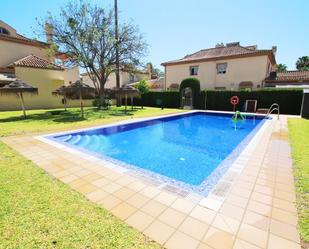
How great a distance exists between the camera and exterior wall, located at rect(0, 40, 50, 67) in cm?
2016

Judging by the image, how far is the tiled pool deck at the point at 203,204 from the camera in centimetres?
243

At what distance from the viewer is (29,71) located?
1955cm

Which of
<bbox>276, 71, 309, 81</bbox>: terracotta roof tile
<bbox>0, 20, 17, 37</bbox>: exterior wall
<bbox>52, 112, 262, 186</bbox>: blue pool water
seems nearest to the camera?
<bbox>52, 112, 262, 186</bbox>: blue pool water

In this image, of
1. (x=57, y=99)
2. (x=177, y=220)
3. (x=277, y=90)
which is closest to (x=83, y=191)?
(x=177, y=220)

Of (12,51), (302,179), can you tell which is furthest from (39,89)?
(302,179)

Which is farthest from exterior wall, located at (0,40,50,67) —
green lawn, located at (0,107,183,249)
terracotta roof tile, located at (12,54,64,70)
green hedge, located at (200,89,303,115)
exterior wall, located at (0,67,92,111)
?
Result: green lawn, located at (0,107,183,249)

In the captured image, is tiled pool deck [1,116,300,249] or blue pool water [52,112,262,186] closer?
tiled pool deck [1,116,300,249]

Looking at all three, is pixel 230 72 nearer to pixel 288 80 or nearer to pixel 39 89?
pixel 288 80

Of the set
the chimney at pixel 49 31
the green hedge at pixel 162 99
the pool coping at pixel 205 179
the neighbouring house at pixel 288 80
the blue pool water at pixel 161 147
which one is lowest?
the blue pool water at pixel 161 147

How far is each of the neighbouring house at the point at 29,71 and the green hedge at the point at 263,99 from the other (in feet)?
58.8

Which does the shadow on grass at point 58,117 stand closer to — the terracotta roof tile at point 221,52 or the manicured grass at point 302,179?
the manicured grass at point 302,179

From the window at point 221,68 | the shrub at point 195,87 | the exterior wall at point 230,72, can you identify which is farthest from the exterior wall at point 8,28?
the window at point 221,68

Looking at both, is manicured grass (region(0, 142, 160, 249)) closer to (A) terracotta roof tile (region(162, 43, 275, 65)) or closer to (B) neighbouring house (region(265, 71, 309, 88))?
(A) terracotta roof tile (region(162, 43, 275, 65))

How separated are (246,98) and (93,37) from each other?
675 inches
